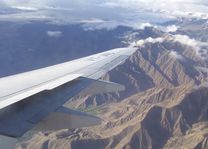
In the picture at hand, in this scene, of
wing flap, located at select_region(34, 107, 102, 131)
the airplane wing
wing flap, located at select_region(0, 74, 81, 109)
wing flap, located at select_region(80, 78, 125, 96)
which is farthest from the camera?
wing flap, located at select_region(80, 78, 125, 96)

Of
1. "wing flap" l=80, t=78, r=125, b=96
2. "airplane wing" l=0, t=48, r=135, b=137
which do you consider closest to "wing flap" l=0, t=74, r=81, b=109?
"airplane wing" l=0, t=48, r=135, b=137

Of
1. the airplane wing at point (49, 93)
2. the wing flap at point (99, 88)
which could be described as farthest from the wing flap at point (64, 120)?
the wing flap at point (99, 88)

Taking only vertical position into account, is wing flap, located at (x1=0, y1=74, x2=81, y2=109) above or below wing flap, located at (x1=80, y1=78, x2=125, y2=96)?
above

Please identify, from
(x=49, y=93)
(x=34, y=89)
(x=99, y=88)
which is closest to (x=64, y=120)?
(x=49, y=93)

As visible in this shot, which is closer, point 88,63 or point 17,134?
point 17,134

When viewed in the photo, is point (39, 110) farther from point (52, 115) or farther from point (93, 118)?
point (93, 118)

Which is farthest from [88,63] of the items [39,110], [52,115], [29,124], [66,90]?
[29,124]

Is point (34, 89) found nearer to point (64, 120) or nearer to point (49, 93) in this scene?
point (49, 93)

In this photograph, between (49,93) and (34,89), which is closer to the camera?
(49,93)

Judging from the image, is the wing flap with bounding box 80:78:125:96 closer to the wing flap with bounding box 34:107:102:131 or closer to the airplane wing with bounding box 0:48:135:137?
the airplane wing with bounding box 0:48:135:137
